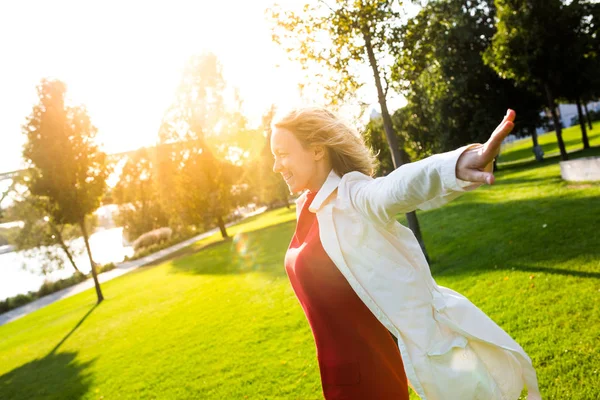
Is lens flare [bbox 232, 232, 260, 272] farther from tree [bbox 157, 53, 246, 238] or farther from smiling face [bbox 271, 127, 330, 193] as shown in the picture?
smiling face [bbox 271, 127, 330, 193]

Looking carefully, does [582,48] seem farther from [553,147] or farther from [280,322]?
[553,147]

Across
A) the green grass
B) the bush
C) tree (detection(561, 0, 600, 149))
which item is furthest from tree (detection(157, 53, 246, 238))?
the green grass

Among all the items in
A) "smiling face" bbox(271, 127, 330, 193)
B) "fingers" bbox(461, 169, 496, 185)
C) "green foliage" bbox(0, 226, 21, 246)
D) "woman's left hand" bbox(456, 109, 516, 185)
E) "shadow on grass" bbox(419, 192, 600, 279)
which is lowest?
"shadow on grass" bbox(419, 192, 600, 279)

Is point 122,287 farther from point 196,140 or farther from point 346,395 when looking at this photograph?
point 346,395

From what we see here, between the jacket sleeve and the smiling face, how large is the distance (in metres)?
0.46

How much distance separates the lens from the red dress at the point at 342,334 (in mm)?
2131

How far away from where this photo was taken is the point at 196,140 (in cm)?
2700

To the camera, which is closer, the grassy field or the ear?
the ear

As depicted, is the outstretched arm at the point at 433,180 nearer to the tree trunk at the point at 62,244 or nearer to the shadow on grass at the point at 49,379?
the shadow on grass at the point at 49,379

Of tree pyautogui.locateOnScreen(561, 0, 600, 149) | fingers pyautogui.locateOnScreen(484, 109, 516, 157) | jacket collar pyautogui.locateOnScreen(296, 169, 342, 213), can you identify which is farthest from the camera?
tree pyautogui.locateOnScreen(561, 0, 600, 149)

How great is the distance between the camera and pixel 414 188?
4.95 feet

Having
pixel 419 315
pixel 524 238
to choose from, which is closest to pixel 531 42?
pixel 524 238

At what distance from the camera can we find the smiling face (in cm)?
223

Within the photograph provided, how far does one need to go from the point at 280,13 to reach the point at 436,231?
7368 mm
